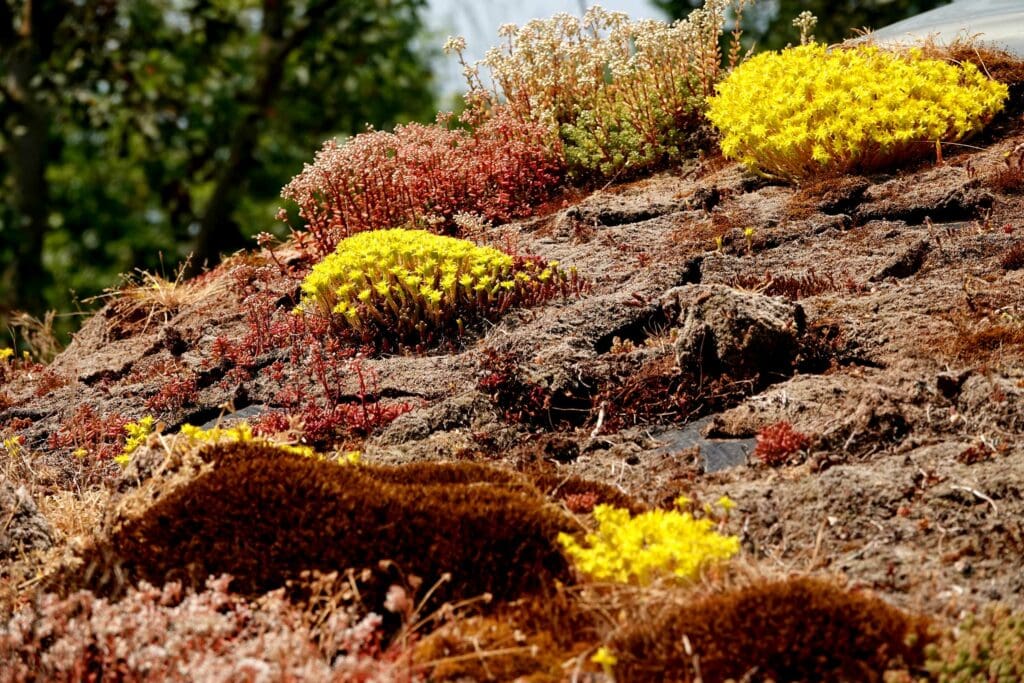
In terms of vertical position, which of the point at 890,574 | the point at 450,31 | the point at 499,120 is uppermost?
the point at 450,31

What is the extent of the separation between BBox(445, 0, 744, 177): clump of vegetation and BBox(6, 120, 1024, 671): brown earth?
0.90 metres

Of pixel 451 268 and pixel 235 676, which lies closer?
pixel 235 676

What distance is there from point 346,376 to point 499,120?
366 centimetres

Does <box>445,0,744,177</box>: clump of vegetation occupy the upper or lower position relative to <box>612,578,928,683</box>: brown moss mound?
upper

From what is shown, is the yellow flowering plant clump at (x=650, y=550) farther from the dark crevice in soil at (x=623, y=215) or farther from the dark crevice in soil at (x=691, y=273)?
the dark crevice in soil at (x=623, y=215)

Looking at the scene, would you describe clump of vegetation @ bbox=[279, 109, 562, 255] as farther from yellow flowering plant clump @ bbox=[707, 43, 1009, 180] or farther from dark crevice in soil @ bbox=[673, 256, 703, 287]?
dark crevice in soil @ bbox=[673, 256, 703, 287]

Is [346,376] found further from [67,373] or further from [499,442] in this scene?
[67,373]

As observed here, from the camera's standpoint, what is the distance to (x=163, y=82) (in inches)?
490

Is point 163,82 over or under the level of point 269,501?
over

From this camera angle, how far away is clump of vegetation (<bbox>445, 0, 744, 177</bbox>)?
851cm

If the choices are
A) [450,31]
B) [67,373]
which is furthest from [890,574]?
[450,31]

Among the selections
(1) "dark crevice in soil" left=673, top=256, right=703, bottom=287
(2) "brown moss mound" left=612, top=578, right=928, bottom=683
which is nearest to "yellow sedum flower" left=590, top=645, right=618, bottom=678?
(2) "brown moss mound" left=612, top=578, right=928, bottom=683

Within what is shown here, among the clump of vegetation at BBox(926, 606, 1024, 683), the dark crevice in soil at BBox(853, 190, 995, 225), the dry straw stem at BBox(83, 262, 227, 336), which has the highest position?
the dry straw stem at BBox(83, 262, 227, 336)

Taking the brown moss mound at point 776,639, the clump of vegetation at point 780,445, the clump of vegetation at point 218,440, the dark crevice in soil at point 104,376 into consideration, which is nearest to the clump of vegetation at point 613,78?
the dark crevice in soil at point 104,376
